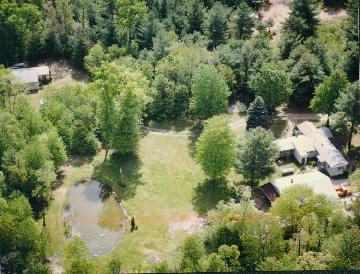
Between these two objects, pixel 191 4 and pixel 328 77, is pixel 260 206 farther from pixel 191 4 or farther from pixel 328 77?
pixel 191 4

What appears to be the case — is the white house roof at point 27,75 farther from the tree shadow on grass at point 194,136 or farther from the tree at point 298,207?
the tree at point 298,207

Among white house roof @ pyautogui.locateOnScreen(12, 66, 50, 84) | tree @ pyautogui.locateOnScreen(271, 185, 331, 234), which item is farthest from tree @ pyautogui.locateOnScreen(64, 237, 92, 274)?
white house roof @ pyautogui.locateOnScreen(12, 66, 50, 84)

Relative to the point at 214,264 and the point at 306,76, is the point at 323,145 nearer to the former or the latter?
the point at 306,76

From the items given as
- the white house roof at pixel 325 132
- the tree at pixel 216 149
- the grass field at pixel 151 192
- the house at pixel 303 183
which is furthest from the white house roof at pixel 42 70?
the white house roof at pixel 325 132

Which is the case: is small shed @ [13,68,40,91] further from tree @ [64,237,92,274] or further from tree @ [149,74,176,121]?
tree @ [64,237,92,274]

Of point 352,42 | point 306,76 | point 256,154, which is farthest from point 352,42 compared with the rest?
point 256,154

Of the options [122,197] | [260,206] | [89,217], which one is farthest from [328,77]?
Answer: [89,217]
